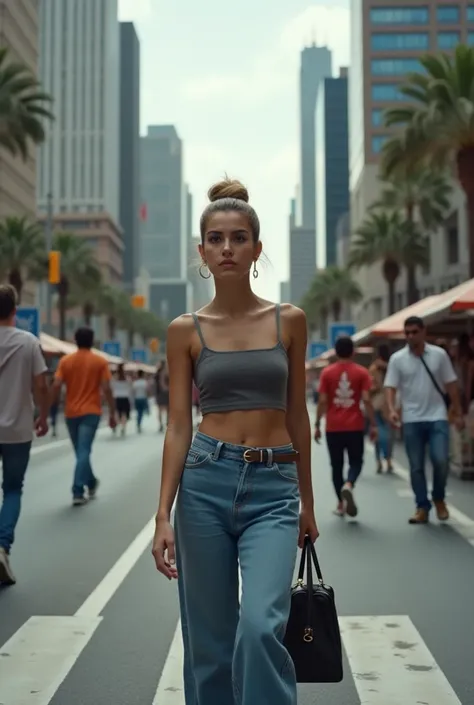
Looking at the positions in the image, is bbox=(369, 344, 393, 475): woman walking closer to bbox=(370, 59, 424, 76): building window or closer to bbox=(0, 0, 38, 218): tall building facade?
bbox=(0, 0, 38, 218): tall building facade

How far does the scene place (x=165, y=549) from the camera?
309 centimetres

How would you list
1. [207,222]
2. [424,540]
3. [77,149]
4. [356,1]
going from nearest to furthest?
[207,222]
[424,540]
[356,1]
[77,149]

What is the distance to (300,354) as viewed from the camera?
3.29 meters

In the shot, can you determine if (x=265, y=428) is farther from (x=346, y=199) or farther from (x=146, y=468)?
(x=346, y=199)

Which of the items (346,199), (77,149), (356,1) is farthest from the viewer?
(346,199)

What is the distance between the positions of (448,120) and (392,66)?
7974 cm

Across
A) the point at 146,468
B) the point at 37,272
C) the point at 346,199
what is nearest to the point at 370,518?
the point at 146,468

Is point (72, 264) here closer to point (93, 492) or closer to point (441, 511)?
point (93, 492)

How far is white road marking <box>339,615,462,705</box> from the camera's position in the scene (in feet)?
14.2

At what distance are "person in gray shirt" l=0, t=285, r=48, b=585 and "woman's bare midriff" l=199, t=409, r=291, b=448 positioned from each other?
4194 mm

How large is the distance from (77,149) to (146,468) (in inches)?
6554

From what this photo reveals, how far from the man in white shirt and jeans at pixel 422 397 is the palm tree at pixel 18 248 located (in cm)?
3793

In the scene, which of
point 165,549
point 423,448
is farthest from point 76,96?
point 165,549

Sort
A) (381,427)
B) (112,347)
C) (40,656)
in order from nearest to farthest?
1. (40,656)
2. (381,427)
3. (112,347)
